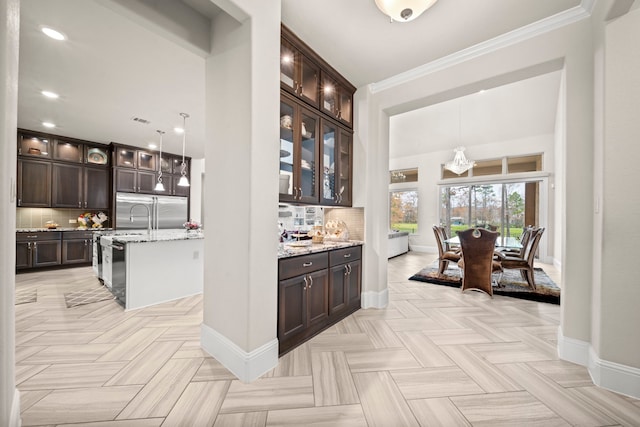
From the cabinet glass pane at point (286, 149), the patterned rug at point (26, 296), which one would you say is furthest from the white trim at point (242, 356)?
the patterned rug at point (26, 296)

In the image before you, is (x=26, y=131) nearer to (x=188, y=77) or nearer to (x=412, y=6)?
(x=188, y=77)

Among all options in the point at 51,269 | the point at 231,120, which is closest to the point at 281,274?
the point at 231,120

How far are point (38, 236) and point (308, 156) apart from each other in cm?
582

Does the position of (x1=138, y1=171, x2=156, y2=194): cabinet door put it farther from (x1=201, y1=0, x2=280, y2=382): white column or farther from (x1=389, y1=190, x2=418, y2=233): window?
(x1=389, y1=190, x2=418, y2=233): window

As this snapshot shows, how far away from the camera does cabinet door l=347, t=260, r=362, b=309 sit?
2904 millimetres

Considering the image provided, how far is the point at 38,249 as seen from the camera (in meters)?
4.87

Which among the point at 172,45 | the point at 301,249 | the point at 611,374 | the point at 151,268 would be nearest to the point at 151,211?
the point at 151,268

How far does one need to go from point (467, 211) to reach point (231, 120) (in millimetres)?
7742

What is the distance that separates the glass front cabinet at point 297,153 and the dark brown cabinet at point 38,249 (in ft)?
18.5

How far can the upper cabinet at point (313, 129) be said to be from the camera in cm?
237

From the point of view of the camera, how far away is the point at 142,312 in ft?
9.80

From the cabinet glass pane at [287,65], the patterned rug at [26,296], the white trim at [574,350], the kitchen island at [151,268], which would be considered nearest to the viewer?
the white trim at [574,350]

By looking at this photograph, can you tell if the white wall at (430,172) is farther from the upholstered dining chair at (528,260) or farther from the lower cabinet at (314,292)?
the lower cabinet at (314,292)

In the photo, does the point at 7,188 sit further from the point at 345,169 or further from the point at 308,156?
the point at 345,169
